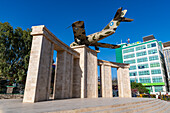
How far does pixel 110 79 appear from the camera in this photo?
22.0m

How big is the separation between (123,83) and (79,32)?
14.1 m

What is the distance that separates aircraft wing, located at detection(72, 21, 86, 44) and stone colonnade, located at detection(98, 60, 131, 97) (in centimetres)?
574

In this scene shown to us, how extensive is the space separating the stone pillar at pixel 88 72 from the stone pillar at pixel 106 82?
2.14m

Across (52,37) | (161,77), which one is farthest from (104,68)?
(161,77)

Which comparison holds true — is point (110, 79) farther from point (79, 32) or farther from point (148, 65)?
point (148, 65)

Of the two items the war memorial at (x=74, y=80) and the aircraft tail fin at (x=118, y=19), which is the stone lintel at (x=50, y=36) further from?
the aircraft tail fin at (x=118, y=19)

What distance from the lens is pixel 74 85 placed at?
1744 cm

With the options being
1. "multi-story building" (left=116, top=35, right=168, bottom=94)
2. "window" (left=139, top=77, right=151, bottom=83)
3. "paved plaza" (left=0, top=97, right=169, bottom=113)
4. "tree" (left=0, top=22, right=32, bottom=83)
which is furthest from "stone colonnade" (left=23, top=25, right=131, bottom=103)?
"window" (left=139, top=77, right=151, bottom=83)

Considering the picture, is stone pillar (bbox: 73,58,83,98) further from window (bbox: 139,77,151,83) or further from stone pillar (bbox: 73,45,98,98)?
window (bbox: 139,77,151,83)

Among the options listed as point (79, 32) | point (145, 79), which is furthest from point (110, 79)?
point (145, 79)

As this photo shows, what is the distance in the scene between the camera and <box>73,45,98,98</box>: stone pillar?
17.6 meters

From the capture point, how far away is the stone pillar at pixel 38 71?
954 centimetres

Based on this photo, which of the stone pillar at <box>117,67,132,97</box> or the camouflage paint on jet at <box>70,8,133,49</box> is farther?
the stone pillar at <box>117,67,132,97</box>

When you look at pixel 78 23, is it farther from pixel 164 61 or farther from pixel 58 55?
pixel 164 61
